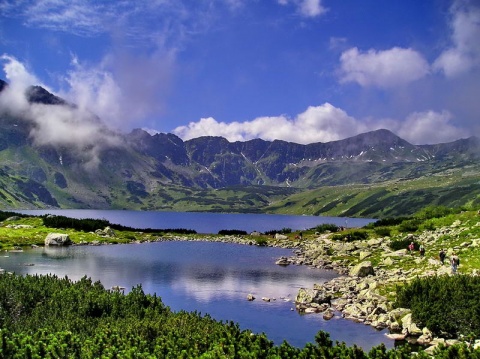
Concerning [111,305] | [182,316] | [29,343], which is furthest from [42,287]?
[29,343]

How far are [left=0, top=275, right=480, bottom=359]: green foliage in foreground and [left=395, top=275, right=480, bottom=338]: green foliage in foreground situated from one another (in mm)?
12416

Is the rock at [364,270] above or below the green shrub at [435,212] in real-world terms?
below

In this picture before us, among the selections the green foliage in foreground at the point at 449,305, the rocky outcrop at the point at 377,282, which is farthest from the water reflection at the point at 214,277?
the green foliage in foreground at the point at 449,305

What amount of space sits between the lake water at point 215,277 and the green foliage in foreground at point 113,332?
1157cm

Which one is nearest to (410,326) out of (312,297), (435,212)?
(312,297)

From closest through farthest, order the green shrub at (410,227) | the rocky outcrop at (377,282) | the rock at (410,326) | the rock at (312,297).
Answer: the rock at (410,326), the rocky outcrop at (377,282), the rock at (312,297), the green shrub at (410,227)

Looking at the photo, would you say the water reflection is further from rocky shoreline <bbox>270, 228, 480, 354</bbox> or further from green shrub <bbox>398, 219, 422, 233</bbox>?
green shrub <bbox>398, 219, 422, 233</bbox>

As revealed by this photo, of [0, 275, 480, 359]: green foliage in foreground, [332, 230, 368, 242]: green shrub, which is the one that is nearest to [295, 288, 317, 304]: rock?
[0, 275, 480, 359]: green foliage in foreground

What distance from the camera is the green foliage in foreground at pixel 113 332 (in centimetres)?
1970

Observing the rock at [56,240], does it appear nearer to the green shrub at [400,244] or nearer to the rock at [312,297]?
the rock at [312,297]

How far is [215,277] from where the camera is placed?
68625 mm

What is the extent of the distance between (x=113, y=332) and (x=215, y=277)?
1762 inches

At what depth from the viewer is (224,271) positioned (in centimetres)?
7506

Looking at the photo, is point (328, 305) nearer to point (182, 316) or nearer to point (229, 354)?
point (182, 316)
